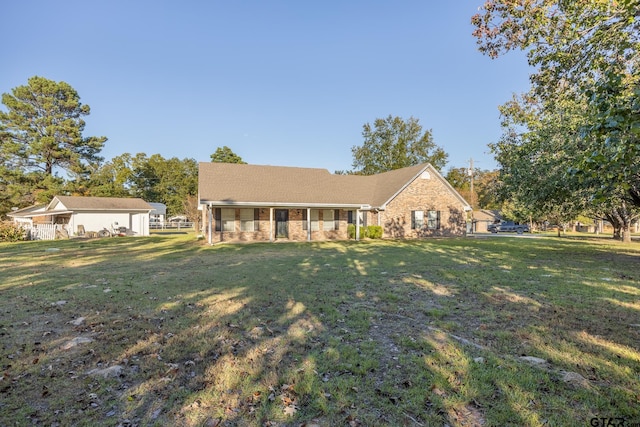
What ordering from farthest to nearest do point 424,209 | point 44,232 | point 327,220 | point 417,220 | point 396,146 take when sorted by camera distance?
point 396,146 < point 424,209 < point 417,220 < point 44,232 < point 327,220

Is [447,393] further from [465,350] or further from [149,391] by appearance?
[149,391]

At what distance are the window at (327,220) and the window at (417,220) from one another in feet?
20.3

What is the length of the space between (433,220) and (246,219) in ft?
46.3

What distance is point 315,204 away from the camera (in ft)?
68.8

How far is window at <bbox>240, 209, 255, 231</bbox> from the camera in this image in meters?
20.7

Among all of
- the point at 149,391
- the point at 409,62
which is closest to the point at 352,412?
the point at 149,391

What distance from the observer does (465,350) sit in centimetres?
378

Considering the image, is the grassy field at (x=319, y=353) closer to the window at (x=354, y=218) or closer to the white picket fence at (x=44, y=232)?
the window at (x=354, y=218)

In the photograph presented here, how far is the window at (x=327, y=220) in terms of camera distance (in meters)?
22.9

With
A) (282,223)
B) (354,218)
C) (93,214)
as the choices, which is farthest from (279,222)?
(93,214)

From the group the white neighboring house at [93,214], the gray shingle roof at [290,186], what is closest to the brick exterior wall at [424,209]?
the gray shingle roof at [290,186]

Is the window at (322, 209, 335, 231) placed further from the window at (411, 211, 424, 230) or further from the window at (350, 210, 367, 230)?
the window at (411, 211, 424, 230)

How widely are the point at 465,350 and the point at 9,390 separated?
15.2 ft

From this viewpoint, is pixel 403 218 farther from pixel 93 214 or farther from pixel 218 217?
pixel 93 214
